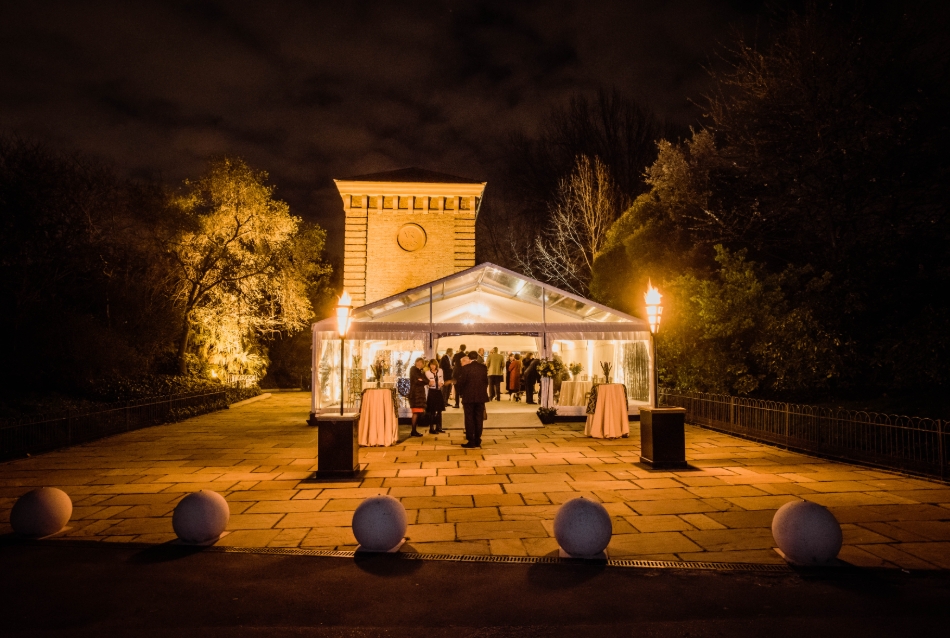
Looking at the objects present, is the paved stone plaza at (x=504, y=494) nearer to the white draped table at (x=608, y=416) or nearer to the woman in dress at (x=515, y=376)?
the white draped table at (x=608, y=416)

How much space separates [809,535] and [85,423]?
1244 centimetres

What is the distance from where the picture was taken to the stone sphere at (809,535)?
455 cm

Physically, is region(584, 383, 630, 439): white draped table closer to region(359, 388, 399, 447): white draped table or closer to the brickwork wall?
region(359, 388, 399, 447): white draped table

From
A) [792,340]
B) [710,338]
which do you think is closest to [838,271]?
[792,340]

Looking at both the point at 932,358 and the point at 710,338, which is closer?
the point at 932,358

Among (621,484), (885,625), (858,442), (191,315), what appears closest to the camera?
(885,625)

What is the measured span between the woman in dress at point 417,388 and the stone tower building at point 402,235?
10214mm

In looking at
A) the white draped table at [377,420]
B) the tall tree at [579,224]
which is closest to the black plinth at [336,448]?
the white draped table at [377,420]

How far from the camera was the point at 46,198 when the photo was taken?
47.1 feet

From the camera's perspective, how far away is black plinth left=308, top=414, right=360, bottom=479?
8.12 meters

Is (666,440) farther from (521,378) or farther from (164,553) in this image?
(521,378)

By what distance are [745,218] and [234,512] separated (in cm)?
1457

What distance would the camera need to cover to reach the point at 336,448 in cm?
816

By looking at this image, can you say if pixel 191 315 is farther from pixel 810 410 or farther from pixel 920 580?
pixel 920 580
